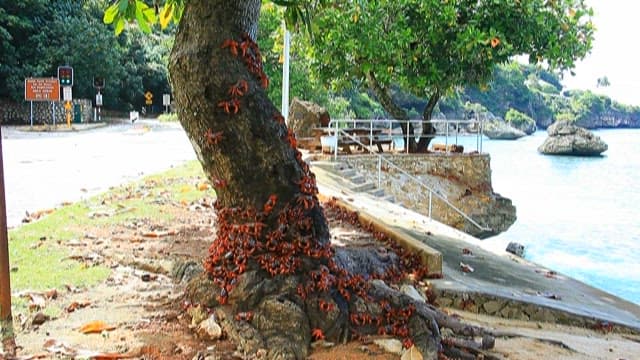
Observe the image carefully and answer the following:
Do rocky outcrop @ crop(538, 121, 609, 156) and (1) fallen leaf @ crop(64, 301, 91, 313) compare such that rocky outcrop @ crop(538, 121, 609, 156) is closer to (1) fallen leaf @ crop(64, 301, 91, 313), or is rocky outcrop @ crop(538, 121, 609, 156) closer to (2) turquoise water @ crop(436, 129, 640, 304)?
(2) turquoise water @ crop(436, 129, 640, 304)

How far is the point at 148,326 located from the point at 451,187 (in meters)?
14.2

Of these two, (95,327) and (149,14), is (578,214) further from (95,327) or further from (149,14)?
(95,327)

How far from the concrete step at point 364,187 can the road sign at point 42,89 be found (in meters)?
19.9

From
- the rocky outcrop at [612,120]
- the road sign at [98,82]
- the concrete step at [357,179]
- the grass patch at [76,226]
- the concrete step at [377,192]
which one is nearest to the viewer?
the grass patch at [76,226]

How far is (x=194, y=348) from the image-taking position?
3.87 meters

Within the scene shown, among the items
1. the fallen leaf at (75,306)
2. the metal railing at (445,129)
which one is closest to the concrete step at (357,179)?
the metal railing at (445,129)

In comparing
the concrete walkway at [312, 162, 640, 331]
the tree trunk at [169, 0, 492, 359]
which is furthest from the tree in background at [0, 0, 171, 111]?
the tree trunk at [169, 0, 492, 359]

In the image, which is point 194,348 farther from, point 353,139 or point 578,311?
point 353,139

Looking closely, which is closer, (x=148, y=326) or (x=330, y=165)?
(x=148, y=326)

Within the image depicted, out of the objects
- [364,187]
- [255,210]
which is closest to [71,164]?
[364,187]

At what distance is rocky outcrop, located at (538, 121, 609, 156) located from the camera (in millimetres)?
45875

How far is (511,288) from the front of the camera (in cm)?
695

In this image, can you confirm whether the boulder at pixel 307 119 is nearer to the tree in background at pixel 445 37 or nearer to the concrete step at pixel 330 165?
the tree in background at pixel 445 37

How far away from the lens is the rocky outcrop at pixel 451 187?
16.5 metres
